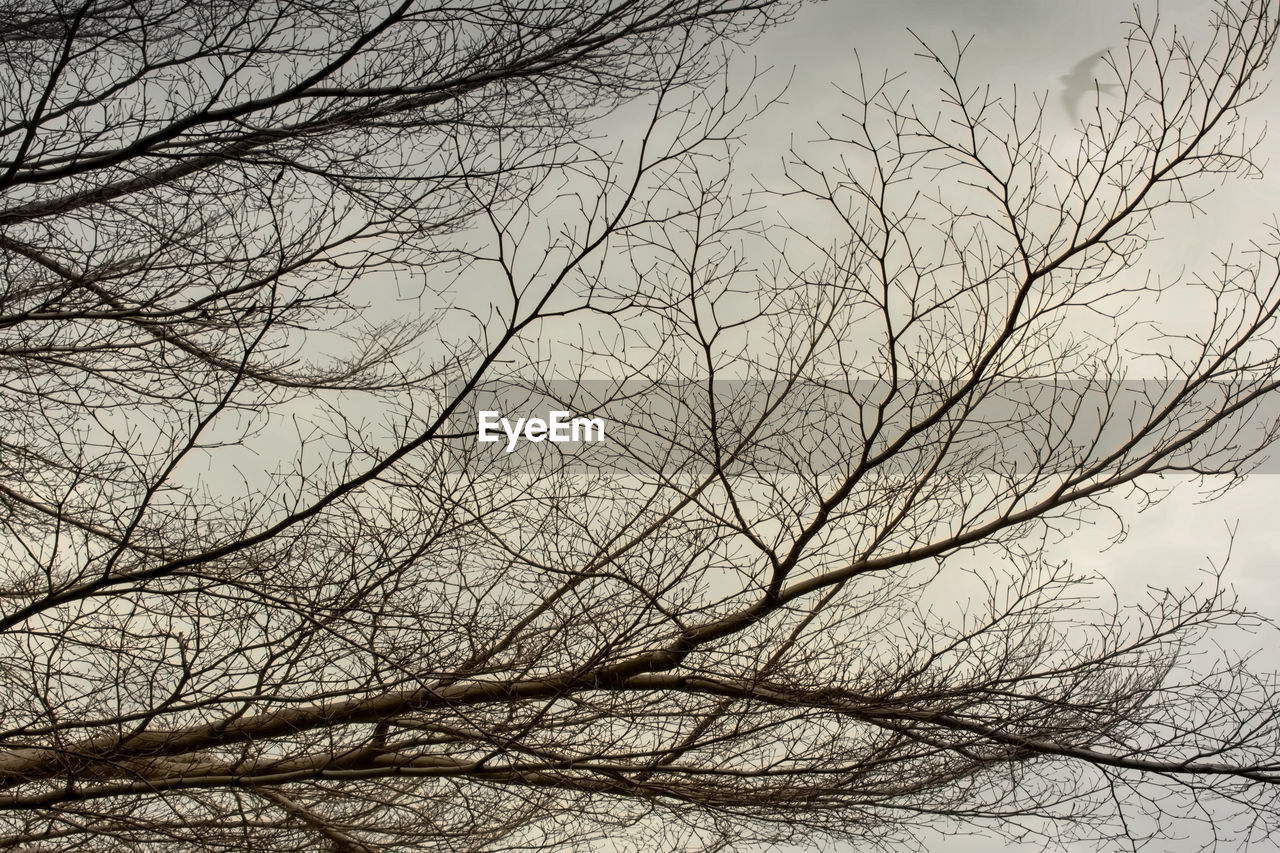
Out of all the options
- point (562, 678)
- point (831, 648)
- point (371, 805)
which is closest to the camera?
point (562, 678)

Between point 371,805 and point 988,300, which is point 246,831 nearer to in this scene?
point 371,805

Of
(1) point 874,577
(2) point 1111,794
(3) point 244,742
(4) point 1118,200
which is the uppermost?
(4) point 1118,200

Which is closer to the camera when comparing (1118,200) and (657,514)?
(1118,200)

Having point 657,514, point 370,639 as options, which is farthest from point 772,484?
point 370,639

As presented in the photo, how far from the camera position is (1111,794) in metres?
4.63

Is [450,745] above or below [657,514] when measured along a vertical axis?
below

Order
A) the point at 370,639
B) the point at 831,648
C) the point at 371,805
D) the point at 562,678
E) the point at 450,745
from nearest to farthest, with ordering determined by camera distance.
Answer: the point at 370,639 < the point at 562,678 < the point at 831,648 < the point at 450,745 < the point at 371,805

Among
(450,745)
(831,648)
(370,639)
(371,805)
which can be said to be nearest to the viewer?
(370,639)

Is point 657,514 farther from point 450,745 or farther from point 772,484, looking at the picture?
point 450,745

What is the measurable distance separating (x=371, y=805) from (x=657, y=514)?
2132 millimetres

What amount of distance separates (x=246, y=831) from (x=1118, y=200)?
4.13 meters

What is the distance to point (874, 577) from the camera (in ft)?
15.3

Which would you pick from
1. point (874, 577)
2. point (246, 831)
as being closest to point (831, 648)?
point (874, 577)

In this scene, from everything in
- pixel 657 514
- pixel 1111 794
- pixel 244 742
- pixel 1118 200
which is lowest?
pixel 1111 794
